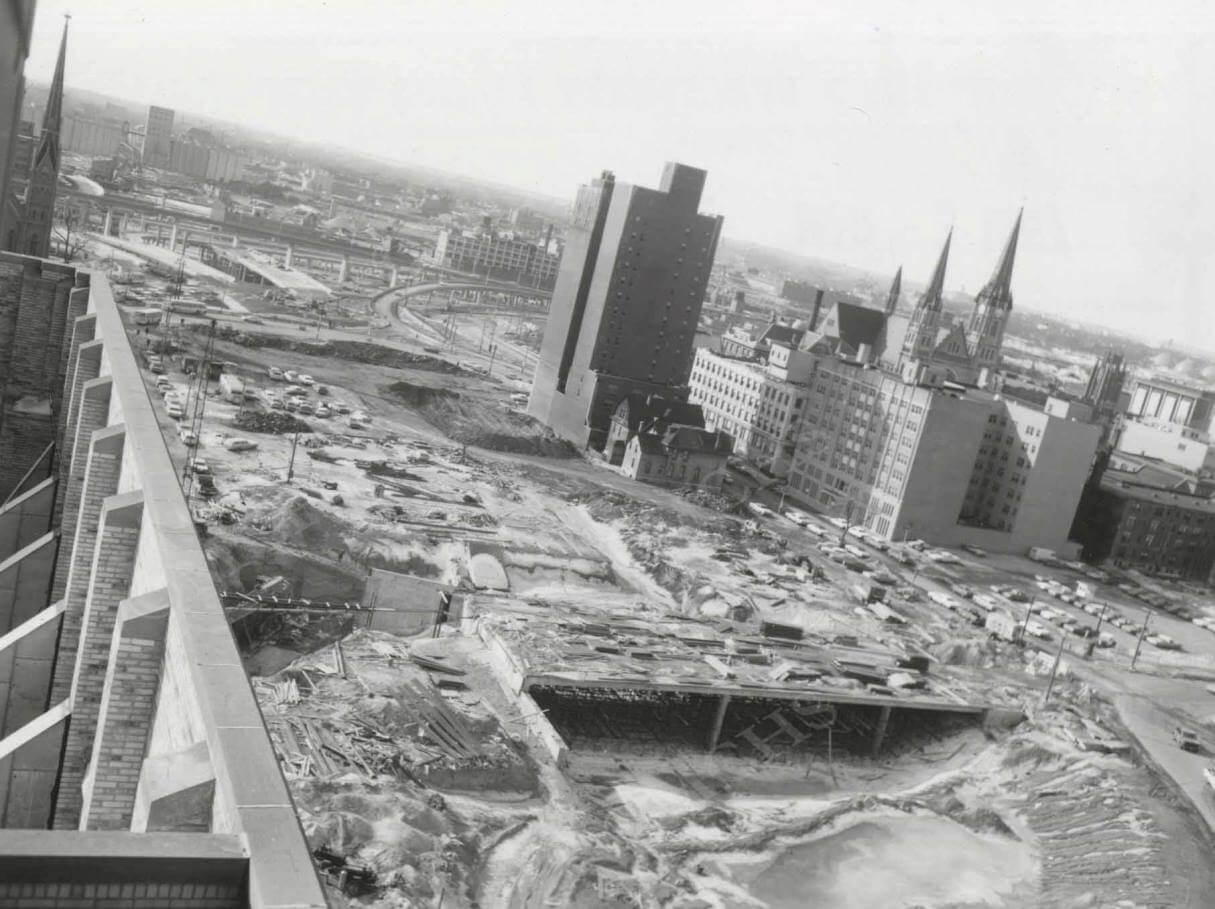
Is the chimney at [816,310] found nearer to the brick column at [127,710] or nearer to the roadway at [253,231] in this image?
the roadway at [253,231]

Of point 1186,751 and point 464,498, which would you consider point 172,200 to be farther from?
point 1186,751

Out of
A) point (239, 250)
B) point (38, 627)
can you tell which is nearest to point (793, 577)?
point (38, 627)

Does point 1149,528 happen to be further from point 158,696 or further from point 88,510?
point 158,696

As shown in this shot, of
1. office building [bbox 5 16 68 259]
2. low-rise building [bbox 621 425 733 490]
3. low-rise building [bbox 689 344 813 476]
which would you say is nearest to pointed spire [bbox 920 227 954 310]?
low-rise building [bbox 689 344 813 476]

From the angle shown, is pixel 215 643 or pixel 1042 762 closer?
pixel 215 643

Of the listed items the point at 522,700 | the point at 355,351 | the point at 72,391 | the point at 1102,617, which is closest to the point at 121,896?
the point at 72,391

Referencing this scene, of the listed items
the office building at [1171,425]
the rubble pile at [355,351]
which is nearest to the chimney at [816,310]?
the office building at [1171,425]

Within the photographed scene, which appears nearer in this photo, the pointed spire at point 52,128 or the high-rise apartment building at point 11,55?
the high-rise apartment building at point 11,55
